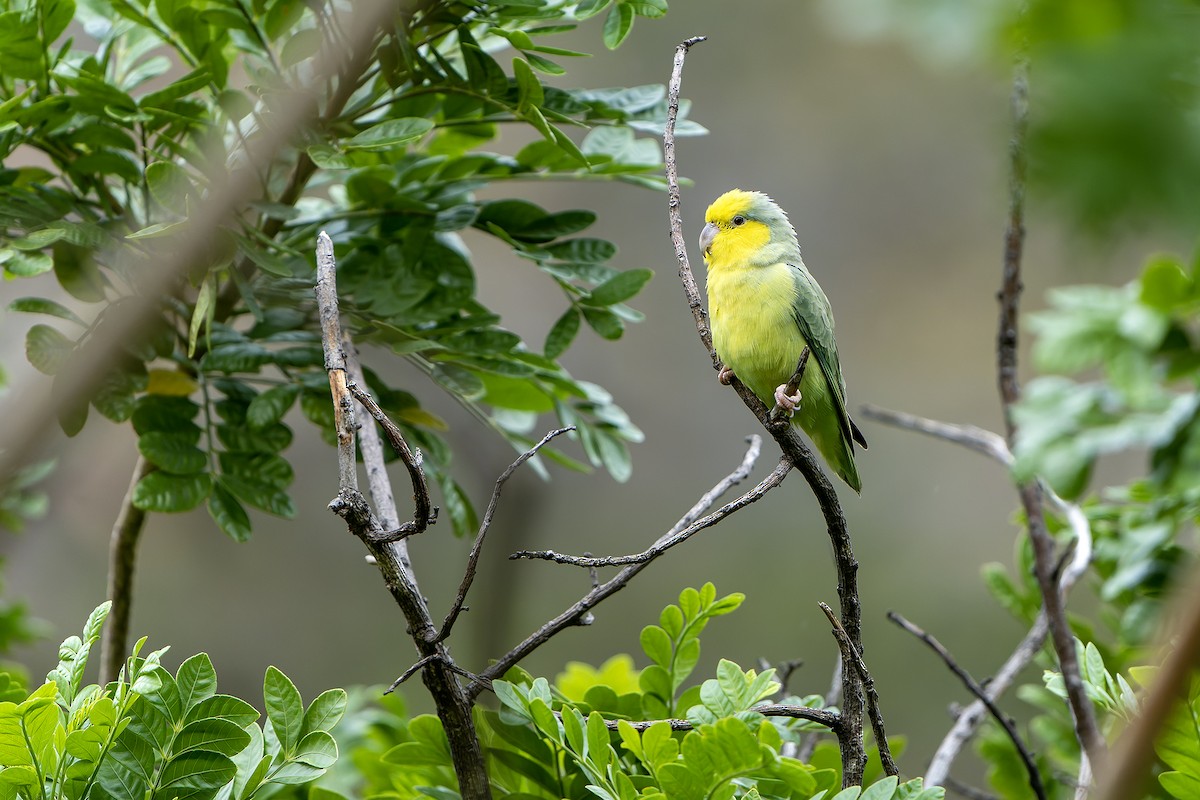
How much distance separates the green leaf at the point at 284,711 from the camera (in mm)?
904

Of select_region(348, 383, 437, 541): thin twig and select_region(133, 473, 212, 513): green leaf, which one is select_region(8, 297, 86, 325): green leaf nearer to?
select_region(133, 473, 212, 513): green leaf

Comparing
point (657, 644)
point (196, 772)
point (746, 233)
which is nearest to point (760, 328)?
point (746, 233)

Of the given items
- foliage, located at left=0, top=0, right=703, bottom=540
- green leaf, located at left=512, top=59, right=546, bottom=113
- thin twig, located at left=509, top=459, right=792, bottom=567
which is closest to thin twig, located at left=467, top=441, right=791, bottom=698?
thin twig, located at left=509, top=459, right=792, bottom=567

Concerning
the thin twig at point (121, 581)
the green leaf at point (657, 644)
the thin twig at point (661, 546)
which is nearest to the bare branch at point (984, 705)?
the green leaf at point (657, 644)

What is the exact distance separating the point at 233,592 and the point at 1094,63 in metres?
4.23

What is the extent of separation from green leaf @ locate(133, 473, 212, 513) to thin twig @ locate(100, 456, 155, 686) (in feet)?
0.42

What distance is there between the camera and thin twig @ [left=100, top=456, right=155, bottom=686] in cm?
135

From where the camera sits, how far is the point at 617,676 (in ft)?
4.81

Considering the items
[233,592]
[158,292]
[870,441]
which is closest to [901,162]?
[870,441]

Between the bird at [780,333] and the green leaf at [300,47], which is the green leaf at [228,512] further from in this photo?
the bird at [780,333]

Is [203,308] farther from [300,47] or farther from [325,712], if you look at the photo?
[325,712]

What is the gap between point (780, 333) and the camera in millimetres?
1656

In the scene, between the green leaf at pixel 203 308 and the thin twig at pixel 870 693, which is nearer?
the thin twig at pixel 870 693

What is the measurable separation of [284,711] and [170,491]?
1.42 feet
